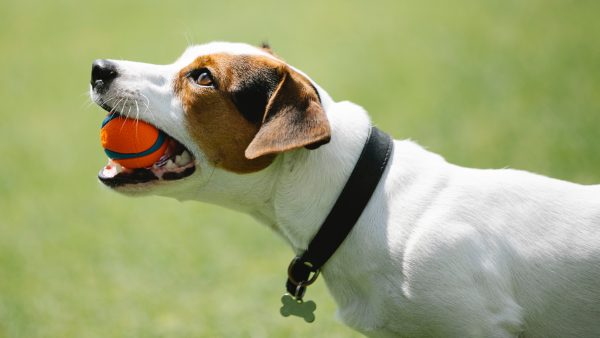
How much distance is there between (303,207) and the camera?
366 centimetres

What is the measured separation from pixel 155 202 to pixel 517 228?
684 cm

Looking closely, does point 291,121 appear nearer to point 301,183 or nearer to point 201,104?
point 301,183

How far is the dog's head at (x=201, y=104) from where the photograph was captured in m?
3.76

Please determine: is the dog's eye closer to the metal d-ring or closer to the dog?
the dog

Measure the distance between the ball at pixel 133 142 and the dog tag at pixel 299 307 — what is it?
1.11 m

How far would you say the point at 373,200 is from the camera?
11.8 ft

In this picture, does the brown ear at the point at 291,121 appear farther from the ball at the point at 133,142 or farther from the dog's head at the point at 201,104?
the ball at the point at 133,142

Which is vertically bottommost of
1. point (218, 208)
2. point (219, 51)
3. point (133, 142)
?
point (218, 208)

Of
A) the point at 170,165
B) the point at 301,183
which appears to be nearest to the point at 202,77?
the point at 170,165

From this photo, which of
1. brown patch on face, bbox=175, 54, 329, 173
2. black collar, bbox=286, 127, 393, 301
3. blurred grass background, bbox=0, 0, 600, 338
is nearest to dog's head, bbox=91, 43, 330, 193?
brown patch on face, bbox=175, 54, 329, 173

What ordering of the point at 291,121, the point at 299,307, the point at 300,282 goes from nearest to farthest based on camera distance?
the point at 291,121 → the point at 300,282 → the point at 299,307

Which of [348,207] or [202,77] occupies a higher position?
[202,77]

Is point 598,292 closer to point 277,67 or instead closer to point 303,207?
point 303,207

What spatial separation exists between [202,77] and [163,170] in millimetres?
582
